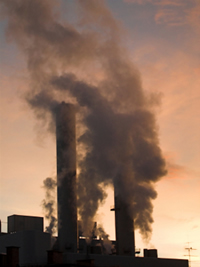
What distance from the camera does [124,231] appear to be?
53.6 metres

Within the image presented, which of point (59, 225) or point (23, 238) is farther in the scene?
point (59, 225)

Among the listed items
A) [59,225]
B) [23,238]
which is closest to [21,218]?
[59,225]

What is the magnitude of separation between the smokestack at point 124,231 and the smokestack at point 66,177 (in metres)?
5.34

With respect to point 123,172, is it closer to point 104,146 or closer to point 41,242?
point 104,146

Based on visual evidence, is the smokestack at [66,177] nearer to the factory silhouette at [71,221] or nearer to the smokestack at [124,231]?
the factory silhouette at [71,221]

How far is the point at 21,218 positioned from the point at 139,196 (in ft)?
48.2

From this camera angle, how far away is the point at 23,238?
140ft

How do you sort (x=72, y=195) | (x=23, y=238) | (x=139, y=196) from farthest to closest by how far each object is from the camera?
(x=72, y=195) < (x=139, y=196) < (x=23, y=238)

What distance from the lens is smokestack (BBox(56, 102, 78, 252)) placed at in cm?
5484

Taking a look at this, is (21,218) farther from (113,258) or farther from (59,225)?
(113,258)

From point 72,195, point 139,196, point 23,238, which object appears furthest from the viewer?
point 72,195

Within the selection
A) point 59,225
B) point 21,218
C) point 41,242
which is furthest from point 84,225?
point 41,242

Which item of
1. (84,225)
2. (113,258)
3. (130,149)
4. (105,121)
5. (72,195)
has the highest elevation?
(105,121)

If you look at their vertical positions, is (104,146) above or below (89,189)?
above
